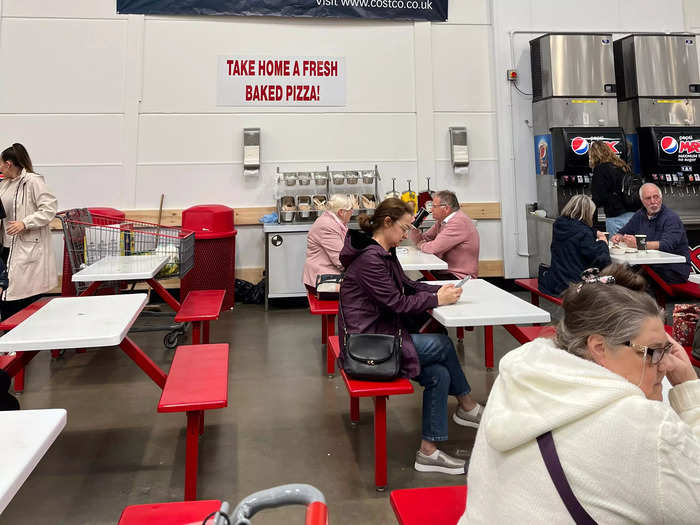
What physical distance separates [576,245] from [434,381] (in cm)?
193

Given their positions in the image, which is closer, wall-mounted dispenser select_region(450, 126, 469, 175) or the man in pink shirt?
the man in pink shirt

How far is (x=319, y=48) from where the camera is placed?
6973 mm

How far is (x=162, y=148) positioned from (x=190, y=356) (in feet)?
14.8

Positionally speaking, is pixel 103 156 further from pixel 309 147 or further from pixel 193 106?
pixel 309 147

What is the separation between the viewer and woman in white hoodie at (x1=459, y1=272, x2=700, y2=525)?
1.00 meters

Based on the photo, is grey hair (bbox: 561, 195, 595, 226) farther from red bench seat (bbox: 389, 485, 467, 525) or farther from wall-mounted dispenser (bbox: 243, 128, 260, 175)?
wall-mounted dispenser (bbox: 243, 128, 260, 175)

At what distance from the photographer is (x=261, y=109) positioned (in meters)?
6.88

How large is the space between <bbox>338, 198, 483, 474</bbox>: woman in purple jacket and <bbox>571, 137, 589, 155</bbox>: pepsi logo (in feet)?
13.6

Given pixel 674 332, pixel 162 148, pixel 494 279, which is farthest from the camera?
pixel 494 279

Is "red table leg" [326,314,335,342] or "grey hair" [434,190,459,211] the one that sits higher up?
"grey hair" [434,190,459,211]

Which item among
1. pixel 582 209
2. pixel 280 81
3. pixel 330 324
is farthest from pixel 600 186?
pixel 280 81

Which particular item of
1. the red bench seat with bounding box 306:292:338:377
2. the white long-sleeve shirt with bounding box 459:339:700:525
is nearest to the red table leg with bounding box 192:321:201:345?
the red bench seat with bounding box 306:292:338:377

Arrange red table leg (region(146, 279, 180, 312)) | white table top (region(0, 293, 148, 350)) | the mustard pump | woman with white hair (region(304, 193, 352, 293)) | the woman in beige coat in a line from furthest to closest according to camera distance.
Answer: the mustard pump → woman with white hair (region(304, 193, 352, 293)) → red table leg (region(146, 279, 180, 312)) → the woman in beige coat → white table top (region(0, 293, 148, 350))

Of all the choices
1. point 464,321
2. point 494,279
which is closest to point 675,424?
point 464,321
